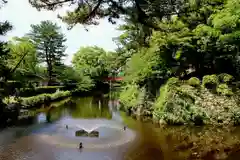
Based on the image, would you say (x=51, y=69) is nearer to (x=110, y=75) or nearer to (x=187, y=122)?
(x=110, y=75)

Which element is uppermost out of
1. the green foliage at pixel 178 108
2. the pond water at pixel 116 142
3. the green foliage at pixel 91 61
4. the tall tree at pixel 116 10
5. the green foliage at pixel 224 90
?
the green foliage at pixel 91 61

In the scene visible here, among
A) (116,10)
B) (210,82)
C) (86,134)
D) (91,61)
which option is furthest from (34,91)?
(116,10)

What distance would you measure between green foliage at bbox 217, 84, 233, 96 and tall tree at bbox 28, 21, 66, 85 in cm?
2822

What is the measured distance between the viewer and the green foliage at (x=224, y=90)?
17.8 m

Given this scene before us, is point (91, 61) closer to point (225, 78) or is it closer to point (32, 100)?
point (32, 100)

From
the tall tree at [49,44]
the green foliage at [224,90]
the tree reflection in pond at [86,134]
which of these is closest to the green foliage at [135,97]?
the green foliage at [224,90]

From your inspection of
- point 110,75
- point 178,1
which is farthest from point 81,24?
point 110,75

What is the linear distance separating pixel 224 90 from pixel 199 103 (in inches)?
83.2

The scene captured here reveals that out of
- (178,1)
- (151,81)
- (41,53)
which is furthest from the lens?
(41,53)

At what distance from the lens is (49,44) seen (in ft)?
133

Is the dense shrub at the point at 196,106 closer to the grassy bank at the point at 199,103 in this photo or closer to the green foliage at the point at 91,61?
the grassy bank at the point at 199,103

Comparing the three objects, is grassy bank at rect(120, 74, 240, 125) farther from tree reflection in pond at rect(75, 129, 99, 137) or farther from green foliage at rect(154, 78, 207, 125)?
tree reflection in pond at rect(75, 129, 99, 137)

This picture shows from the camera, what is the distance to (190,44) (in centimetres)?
2022

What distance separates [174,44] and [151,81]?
3.54 m
